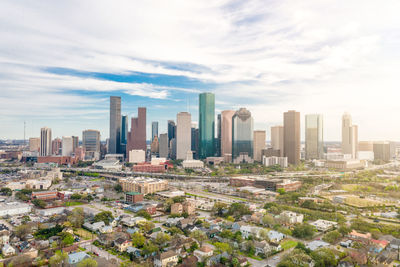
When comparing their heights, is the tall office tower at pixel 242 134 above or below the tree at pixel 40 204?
above

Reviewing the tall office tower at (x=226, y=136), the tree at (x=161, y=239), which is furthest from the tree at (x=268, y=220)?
the tall office tower at (x=226, y=136)

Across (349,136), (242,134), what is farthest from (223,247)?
(349,136)

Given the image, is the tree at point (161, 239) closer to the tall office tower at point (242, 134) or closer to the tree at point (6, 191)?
the tree at point (6, 191)

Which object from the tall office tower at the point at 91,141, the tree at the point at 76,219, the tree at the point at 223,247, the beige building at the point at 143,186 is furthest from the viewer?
the tall office tower at the point at 91,141

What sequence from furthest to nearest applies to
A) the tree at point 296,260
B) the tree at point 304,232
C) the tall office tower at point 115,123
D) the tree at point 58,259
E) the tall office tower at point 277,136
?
the tall office tower at point 115,123
the tall office tower at point 277,136
the tree at point 304,232
the tree at point 58,259
the tree at point 296,260

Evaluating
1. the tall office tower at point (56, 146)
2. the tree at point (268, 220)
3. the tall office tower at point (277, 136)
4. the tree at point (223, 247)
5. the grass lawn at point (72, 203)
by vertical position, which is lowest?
the grass lawn at point (72, 203)

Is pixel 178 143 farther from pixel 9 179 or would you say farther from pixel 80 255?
pixel 80 255

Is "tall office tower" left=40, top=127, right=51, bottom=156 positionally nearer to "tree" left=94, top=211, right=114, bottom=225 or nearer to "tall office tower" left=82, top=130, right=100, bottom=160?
"tall office tower" left=82, top=130, right=100, bottom=160

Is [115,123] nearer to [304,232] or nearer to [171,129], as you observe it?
[171,129]
